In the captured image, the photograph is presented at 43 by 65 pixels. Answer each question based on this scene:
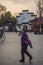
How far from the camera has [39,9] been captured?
93.6 metres

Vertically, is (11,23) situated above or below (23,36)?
below

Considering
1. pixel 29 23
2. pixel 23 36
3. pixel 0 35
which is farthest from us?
pixel 29 23

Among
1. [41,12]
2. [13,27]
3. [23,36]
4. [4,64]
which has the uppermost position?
[23,36]

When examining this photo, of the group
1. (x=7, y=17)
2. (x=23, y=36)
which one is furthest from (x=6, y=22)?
(x=23, y=36)

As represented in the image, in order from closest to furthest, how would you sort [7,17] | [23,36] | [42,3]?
[23,36]
[42,3]
[7,17]

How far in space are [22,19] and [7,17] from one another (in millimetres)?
10850

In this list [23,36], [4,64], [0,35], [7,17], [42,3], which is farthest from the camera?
[7,17]

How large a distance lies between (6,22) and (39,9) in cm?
5725

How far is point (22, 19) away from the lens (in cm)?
16088

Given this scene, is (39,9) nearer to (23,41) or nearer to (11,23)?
(11,23)

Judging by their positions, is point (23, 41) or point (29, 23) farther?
point (29, 23)

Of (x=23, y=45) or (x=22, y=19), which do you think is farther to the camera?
(x=22, y=19)

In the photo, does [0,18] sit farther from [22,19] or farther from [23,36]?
[23,36]

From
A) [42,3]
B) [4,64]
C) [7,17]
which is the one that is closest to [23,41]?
[4,64]
